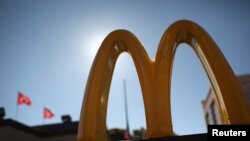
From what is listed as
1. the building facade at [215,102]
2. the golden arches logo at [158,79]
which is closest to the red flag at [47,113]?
the golden arches logo at [158,79]

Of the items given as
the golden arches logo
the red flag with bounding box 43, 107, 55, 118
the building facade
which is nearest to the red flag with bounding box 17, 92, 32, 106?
the red flag with bounding box 43, 107, 55, 118

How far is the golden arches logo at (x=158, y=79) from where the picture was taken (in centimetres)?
557

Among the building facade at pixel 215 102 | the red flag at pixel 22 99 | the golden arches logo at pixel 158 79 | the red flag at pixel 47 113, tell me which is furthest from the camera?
the building facade at pixel 215 102

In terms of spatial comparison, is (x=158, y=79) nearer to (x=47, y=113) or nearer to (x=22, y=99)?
(x=22, y=99)

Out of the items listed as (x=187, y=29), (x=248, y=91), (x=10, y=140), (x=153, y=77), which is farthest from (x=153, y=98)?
(x=248, y=91)

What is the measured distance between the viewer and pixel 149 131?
227 inches

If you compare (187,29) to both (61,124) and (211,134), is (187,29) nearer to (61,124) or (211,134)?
(211,134)

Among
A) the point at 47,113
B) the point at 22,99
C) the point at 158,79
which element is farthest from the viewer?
the point at 47,113

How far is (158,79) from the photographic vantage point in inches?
245

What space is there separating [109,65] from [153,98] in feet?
6.01

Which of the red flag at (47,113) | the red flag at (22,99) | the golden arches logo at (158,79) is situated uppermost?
the red flag at (22,99)

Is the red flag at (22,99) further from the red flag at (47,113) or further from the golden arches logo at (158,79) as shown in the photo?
the golden arches logo at (158,79)

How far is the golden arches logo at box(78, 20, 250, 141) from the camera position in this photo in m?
5.57

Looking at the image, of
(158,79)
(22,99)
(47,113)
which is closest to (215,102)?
(47,113)
